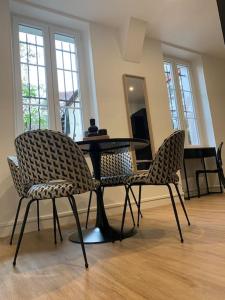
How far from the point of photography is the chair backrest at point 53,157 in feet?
4.63

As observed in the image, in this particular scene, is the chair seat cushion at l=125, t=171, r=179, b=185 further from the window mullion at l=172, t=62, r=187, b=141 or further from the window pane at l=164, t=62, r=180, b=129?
the window mullion at l=172, t=62, r=187, b=141

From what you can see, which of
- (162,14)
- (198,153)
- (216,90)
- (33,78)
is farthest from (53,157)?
(216,90)

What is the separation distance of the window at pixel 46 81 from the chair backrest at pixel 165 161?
1.80 m

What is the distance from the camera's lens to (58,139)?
4.61 feet

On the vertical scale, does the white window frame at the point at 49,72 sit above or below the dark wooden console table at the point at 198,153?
above

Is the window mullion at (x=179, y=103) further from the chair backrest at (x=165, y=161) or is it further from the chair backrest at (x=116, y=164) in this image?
the chair backrest at (x=165, y=161)

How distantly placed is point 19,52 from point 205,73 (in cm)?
368

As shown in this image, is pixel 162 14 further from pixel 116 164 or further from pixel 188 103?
pixel 116 164

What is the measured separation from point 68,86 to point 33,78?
0.48 meters

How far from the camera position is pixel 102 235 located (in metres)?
1.92

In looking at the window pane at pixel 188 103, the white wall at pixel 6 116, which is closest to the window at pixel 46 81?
the white wall at pixel 6 116

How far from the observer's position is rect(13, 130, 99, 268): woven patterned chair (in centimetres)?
141

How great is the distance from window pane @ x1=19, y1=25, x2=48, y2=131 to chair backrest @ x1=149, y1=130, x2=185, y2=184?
188 cm

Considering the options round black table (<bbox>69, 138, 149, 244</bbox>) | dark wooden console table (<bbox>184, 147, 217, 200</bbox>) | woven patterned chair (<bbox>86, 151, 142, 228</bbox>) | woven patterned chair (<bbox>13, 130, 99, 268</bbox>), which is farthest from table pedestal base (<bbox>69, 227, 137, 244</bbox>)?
dark wooden console table (<bbox>184, 147, 217, 200</bbox>)
